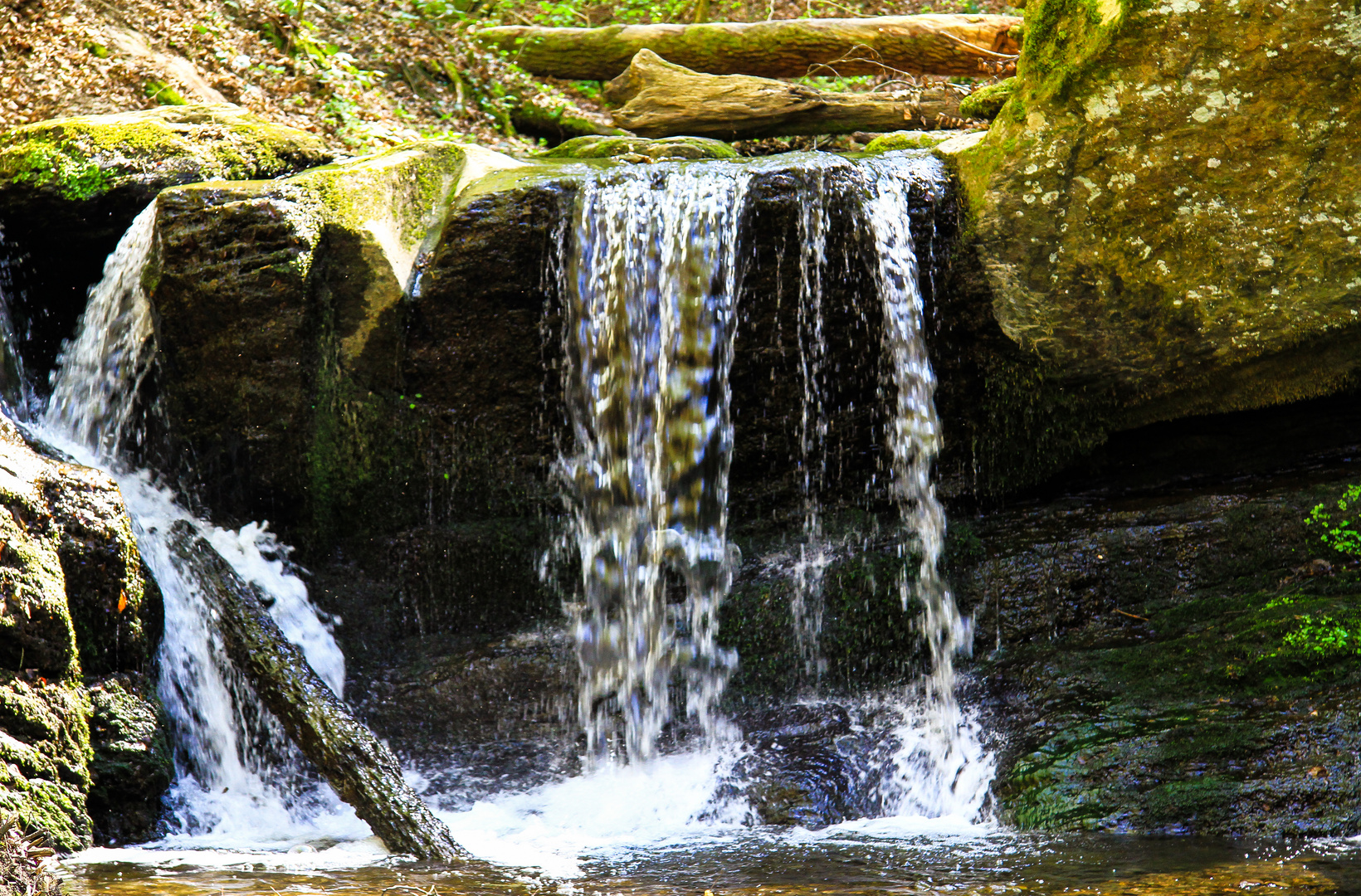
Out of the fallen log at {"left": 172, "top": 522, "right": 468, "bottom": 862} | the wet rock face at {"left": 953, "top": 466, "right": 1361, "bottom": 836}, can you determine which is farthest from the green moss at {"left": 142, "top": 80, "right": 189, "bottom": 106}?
the wet rock face at {"left": 953, "top": 466, "right": 1361, "bottom": 836}

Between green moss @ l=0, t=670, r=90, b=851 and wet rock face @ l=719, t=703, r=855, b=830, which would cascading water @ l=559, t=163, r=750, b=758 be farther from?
green moss @ l=0, t=670, r=90, b=851

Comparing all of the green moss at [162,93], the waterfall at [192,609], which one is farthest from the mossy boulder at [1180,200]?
the green moss at [162,93]

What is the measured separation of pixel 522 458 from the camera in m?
Answer: 5.46

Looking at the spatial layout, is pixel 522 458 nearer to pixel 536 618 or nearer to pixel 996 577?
pixel 536 618

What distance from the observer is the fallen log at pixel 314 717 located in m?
3.69

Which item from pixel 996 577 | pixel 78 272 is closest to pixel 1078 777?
pixel 996 577

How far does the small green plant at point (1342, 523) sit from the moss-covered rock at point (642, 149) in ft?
11.4

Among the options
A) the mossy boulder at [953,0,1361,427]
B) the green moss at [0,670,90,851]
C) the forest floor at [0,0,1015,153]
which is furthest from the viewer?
the forest floor at [0,0,1015,153]

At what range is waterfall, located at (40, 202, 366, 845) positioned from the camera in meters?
4.31

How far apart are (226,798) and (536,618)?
66.4 inches

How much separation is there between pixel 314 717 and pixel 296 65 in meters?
7.35

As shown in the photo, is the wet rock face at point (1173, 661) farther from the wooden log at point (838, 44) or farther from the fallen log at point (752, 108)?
the wooden log at point (838, 44)

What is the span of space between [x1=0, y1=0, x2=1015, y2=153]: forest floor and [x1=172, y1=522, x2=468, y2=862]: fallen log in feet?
11.8

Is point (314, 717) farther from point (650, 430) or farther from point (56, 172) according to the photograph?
point (56, 172)
